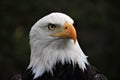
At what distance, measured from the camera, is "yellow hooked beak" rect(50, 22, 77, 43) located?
752 centimetres

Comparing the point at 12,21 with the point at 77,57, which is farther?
the point at 12,21

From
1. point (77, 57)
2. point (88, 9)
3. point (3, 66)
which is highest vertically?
point (77, 57)

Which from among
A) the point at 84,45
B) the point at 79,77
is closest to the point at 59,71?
the point at 79,77

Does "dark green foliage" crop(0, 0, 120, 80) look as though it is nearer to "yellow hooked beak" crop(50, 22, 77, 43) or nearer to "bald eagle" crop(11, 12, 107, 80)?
"bald eagle" crop(11, 12, 107, 80)

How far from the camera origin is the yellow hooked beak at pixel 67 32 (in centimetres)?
752

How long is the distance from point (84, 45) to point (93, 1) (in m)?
1.03

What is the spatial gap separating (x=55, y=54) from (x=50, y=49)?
8cm

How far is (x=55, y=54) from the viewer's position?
7812 millimetres

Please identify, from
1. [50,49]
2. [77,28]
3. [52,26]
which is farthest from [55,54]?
[77,28]

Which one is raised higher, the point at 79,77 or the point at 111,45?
the point at 79,77

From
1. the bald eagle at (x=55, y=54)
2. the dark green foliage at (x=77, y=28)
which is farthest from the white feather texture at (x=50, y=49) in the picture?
the dark green foliage at (x=77, y=28)

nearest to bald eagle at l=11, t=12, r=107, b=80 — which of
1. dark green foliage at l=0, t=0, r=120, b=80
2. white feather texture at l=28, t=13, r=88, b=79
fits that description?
white feather texture at l=28, t=13, r=88, b=79

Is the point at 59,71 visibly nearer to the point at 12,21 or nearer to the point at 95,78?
the point at 95,78

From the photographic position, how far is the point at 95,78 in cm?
797
